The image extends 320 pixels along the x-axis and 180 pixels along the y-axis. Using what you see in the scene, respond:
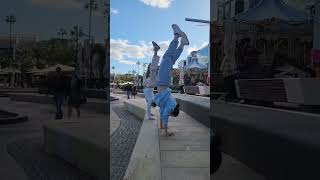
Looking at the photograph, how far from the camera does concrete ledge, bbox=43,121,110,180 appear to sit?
2.17 m

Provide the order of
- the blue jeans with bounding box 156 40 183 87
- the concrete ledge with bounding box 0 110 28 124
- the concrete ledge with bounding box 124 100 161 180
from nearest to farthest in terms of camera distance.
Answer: the concrete ledge with bounding box 0 110 28 124 < the concrete ledge with bounding box 124 100 161 180 < the blue jeans with bounding box 156 40 183 87

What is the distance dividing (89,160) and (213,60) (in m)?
0.96

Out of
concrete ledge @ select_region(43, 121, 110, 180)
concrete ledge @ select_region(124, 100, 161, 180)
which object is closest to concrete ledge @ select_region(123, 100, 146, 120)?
concrete ledge @ select_region(124, 100, 161, 180)

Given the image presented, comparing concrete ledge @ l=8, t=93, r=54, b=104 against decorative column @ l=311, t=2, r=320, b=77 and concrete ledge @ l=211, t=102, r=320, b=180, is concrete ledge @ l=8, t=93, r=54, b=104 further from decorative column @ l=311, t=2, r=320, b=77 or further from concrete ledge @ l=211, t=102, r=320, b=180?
decorative column @ l=311, t=2, r=320, b=77

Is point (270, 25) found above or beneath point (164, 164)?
above

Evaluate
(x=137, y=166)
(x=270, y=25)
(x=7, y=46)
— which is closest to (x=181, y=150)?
(x=137, y=166)

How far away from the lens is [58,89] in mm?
2180

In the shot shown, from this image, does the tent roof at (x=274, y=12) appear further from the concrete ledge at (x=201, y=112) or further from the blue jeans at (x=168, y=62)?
the blue jeans at (x=168, y=62)

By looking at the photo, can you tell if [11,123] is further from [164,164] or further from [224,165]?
[164,164]

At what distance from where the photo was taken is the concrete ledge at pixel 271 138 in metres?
1.64

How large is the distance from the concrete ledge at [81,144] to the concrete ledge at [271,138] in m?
0.65

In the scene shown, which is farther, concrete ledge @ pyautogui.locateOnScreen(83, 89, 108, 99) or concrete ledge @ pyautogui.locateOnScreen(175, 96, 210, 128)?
concrete ledge @ pyautogui.locateOnScreen(175, 96, 210, 128)

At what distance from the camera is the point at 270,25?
1.57 metres

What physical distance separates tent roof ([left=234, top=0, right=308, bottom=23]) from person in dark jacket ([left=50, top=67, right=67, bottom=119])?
1104mm
